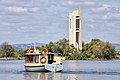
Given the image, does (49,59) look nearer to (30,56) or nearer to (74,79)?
(30,56)

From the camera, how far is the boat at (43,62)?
351 ft

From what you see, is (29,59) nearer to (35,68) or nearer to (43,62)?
(35,68)

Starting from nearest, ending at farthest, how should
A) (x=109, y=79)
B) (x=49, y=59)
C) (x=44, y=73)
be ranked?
(x=109, y=79)
(x=44, y=73)
(x=49, y=59)

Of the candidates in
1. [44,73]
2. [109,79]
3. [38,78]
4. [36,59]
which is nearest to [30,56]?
[36,59]

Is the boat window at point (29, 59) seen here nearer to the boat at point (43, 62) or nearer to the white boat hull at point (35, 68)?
the boat at point (43, 62)

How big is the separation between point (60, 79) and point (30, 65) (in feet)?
85.8

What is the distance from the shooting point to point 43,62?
356ft

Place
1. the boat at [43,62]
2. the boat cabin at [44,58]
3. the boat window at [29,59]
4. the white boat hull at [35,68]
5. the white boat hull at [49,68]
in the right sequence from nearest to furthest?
1. the white boat hull at [49,68]
2. the boat at [43,62]
3. the white boat hull at [35,68]
4. the boat cabin at [44,58]
5. the boat window at [29,59]

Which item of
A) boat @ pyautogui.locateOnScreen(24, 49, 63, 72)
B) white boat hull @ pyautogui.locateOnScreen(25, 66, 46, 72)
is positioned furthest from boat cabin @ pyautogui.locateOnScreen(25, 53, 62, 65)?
white boat hull @ pyautogui.locateOnScreen(25, 66, 46, 72)

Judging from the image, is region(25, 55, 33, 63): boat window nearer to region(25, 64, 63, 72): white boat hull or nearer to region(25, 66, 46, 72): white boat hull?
region(25, 66, 46, 72): white boat hull

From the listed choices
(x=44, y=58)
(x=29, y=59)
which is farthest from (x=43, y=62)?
(x=29, y=59)

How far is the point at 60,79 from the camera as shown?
3364 inches

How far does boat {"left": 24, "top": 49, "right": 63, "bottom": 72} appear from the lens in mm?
107062

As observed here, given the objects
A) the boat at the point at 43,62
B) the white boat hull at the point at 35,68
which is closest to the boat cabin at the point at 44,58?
the boat at the point at 43,62
